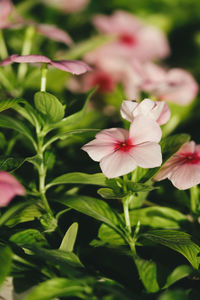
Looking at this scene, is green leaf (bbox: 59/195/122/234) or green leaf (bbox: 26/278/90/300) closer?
green leaf (bbox: 26/278/90/300)

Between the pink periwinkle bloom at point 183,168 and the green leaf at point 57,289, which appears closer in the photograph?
the green leaf at point 57,289

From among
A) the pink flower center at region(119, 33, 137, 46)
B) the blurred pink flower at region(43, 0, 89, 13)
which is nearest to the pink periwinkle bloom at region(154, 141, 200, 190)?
the pink flower center at region(119, 33, 137, 46)

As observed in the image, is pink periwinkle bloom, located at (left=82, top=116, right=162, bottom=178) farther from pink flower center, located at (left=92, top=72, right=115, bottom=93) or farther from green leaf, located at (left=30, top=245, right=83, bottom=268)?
pink flower center, located at (left=92, top=72, right=115, bottom=93)

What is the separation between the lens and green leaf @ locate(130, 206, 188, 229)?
0.79m

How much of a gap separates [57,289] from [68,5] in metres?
1.61

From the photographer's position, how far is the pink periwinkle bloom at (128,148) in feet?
2.11

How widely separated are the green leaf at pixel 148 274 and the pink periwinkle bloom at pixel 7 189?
0.23 metres

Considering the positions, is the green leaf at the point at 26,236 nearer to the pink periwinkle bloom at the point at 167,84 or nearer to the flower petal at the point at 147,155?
the flower petal at the point at 147,155

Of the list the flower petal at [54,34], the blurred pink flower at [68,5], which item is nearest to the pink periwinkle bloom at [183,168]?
the flower petal at [54,34]

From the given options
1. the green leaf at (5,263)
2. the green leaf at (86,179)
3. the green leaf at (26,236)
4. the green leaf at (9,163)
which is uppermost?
the green leaf at (9,163)

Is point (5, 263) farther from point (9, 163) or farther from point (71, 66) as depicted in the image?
point (71, 66)

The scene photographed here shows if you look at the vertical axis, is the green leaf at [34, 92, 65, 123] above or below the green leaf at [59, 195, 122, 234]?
above

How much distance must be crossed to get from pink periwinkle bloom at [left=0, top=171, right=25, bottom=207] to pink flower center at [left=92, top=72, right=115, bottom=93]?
95 centimetres

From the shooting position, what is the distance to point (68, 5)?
6.25 feet
